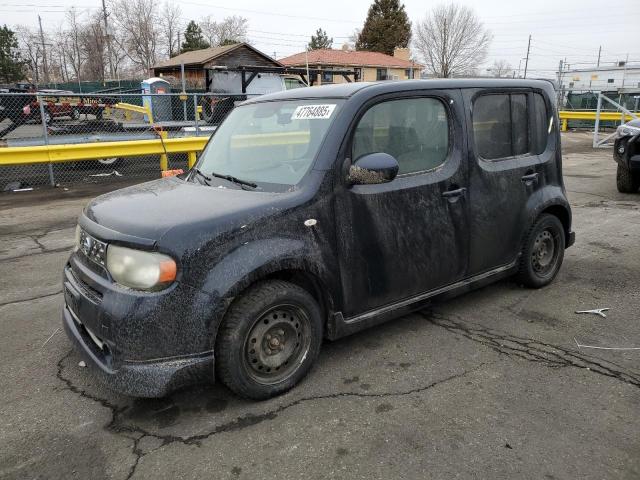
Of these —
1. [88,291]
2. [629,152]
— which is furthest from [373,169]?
[629,152]

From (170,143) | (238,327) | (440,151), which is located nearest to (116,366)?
(238,327)

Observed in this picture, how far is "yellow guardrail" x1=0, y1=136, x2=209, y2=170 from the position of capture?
9.66 metres

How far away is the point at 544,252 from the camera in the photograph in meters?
4.78

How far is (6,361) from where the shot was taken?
3.53 metres

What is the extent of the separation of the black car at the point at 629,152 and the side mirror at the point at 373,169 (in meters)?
7.41

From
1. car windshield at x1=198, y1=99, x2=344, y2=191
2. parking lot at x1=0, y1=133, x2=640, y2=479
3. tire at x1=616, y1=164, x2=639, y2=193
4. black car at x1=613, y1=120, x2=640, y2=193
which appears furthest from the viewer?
tire at x1=616, y1=164, x2=639, y2=193

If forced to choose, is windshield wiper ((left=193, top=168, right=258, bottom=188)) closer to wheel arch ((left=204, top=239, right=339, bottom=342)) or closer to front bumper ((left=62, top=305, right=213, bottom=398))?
wheel arch ((left=204, top=239, right=339, bottom=342))

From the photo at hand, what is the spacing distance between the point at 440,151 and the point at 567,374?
1719mm

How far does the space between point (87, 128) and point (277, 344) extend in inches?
428

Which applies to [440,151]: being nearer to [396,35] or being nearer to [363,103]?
[363,103]

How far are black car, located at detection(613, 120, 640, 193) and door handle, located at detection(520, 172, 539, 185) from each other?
555 centimetres

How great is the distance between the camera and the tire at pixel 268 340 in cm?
283

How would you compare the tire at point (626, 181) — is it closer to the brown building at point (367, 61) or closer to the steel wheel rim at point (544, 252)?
the steel wheel rim at point (544, 252)

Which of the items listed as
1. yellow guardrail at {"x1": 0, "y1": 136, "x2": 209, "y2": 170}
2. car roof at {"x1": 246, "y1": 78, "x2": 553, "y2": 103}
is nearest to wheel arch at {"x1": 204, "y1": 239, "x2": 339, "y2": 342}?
car roof at {"x1": 246, "y1": 78, "x2": 553, "y2": 103}
